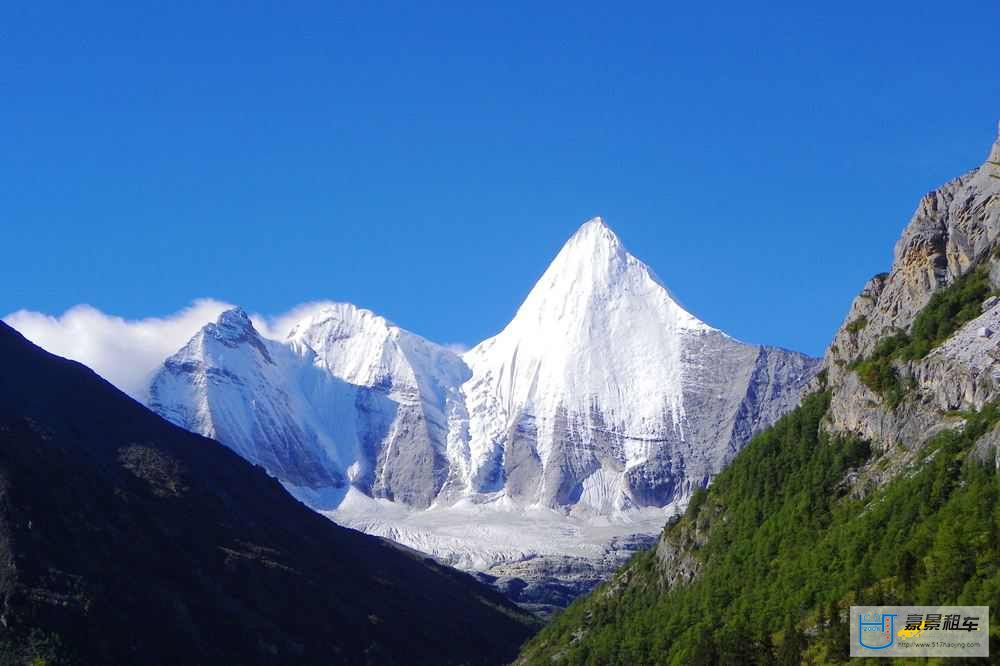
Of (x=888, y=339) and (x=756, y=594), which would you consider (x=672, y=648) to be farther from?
(x=888, y=339)

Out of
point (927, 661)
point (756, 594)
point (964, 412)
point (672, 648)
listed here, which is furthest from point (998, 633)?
point (672, 648)

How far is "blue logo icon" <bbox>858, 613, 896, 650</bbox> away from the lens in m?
113

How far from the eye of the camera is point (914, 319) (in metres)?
155

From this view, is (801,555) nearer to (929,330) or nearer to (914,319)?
(929,330)

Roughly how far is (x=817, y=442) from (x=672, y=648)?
80.5 ft

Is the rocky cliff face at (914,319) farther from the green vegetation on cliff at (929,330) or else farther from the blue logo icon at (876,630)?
the blue logo icon at (876,630)

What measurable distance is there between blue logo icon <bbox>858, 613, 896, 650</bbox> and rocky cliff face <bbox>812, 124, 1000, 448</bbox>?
23886mm

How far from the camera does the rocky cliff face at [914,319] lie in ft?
449

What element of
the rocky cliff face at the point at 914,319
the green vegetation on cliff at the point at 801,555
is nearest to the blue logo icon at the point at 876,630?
the green vegetation on cliff at the point at 801,555

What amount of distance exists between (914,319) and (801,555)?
26797 mm

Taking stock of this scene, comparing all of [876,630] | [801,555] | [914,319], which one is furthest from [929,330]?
[876,630]

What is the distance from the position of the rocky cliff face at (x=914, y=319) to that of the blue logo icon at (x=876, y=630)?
23.9 metres

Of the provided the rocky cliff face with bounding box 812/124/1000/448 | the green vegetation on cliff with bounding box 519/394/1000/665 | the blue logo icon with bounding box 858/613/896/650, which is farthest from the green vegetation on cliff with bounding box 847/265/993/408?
the blue logo icon with bounding box 858/613/896/650

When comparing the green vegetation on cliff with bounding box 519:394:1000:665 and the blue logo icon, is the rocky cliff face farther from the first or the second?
the blue logo icon
